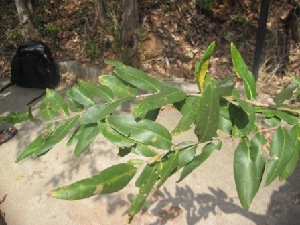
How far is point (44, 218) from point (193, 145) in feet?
10.2

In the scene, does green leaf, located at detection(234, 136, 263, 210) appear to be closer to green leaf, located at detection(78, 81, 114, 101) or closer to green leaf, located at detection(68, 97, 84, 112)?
green leaf, located at detection(78, 81, 114, 101)

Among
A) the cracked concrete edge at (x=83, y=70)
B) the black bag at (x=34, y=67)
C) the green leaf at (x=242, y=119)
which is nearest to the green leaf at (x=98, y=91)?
the green leaf at (x=242, y=119)

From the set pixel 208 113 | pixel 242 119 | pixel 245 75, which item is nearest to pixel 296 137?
pixel 242 119

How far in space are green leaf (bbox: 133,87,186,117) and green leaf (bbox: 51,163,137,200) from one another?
0.19 metres

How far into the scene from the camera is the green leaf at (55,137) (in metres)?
1.10

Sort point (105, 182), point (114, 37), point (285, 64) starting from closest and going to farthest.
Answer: point (105, 182)
point (285, 64)
point (114, 37)

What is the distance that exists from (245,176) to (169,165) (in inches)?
9.3

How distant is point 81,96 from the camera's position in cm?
120

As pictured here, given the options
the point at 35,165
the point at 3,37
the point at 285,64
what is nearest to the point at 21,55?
the point at 3,37

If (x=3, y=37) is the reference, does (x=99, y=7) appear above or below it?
above

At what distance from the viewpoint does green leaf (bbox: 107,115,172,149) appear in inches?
38.9

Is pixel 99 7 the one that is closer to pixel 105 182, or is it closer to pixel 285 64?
pixel 285 64

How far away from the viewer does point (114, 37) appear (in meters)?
6.18

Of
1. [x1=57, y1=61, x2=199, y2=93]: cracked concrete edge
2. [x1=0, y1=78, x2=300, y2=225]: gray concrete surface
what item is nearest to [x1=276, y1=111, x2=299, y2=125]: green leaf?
[x1=0, y1=78, x2=300, y2=225]: gray concrete surface
